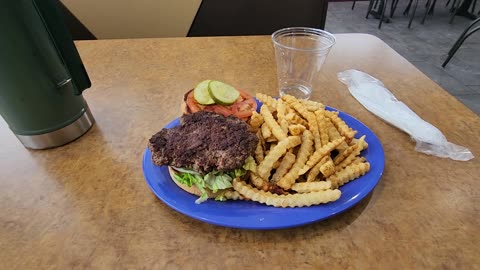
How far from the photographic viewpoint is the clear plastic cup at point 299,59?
1.28 meters

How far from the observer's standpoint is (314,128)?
0.96 meters

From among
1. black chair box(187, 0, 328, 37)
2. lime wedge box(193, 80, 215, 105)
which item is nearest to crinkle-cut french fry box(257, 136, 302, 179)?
lime wedge box(193, 80, 215, 105)

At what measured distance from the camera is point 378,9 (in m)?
6.25

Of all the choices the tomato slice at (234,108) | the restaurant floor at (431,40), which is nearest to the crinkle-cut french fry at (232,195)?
the tomato slice at (234,108)

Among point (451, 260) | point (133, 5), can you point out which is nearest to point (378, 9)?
point (133, 5)

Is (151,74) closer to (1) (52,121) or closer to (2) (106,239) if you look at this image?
(1) (52,121)

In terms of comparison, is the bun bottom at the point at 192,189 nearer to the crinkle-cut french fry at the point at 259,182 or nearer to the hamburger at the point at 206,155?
the hamburger at the point at 206,155

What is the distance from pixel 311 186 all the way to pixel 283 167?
100 millimetres

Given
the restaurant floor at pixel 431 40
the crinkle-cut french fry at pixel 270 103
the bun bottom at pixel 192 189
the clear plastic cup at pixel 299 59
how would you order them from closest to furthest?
the bun bottom at pixel 192 189 < the crinkle-cut french fry at pixel 270 103 < the clear plastic cup at pixel 299 59 < the restaurant floor at pixel 431 40

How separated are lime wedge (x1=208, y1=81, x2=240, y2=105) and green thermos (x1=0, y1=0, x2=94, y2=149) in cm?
41

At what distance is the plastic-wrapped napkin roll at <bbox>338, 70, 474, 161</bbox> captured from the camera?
1.03 meters

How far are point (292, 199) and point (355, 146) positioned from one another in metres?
0.29

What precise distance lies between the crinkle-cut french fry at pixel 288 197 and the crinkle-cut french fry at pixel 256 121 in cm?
24

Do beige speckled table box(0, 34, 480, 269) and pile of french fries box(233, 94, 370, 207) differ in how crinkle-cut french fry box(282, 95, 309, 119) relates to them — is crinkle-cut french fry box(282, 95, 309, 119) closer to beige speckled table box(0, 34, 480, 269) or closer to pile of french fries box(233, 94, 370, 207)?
pile of french fries box(233, 94, 370, 207)
